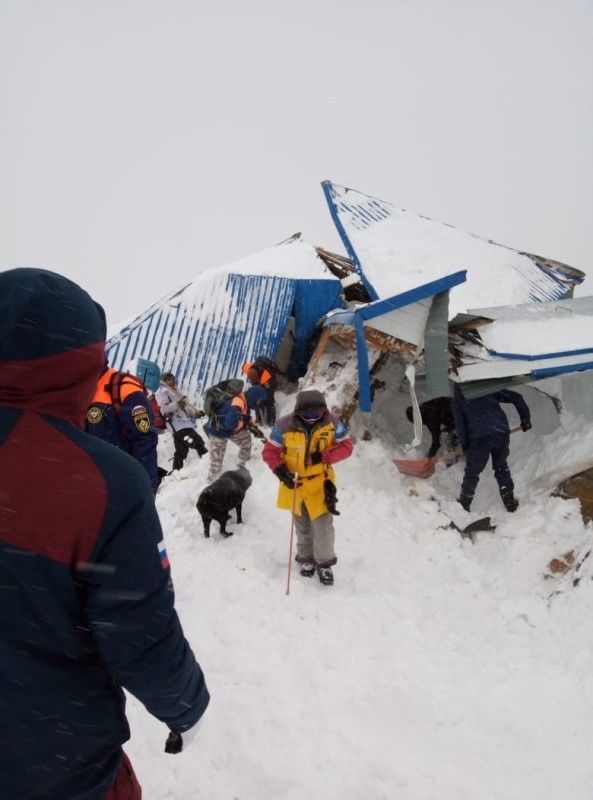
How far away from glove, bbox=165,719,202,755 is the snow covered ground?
1.50 m

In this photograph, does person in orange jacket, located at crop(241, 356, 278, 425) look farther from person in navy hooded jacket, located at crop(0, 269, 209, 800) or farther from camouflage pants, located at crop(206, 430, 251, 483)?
person in navy hooded jacket, located at crop(0, 269, 209, 800)

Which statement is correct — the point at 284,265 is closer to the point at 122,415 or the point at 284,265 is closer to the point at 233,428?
the point at 233,428

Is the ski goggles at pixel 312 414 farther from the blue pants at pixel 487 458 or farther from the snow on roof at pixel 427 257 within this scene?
the snow on roof at pixel 427 257

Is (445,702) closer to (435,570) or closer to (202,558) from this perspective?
(435,570)

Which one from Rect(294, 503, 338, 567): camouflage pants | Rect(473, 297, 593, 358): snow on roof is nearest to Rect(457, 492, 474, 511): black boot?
Rect(473, 297, 593, 358): snow on roof

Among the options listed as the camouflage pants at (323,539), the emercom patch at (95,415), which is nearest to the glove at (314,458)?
the camouflage pants at (323,539)

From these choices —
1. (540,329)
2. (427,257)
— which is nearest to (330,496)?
(540,329)

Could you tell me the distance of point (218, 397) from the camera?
648 cm

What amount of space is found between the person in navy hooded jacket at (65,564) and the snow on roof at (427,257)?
682 cm

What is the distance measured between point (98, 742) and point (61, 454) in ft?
3.26

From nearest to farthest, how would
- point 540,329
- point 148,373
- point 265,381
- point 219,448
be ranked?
point 148,373, point 219,448, point 540,329, point 265,381

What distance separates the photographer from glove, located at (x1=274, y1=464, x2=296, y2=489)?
475cm

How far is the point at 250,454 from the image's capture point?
709 cm

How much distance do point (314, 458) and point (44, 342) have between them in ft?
11.9
